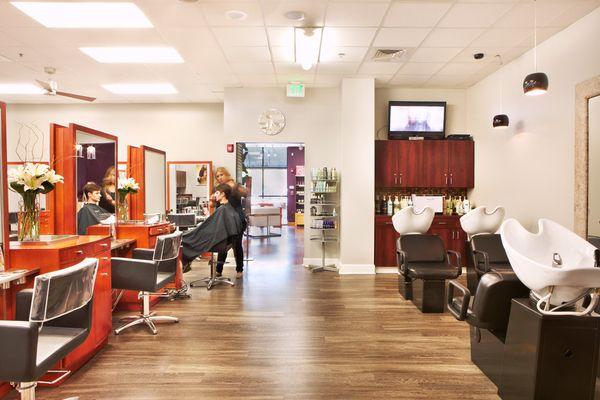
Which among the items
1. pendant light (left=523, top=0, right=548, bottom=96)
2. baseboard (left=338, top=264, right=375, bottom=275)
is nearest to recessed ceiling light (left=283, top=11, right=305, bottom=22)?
pendant light (left=523, top=0, right=548, bottom=96)

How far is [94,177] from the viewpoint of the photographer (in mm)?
3707

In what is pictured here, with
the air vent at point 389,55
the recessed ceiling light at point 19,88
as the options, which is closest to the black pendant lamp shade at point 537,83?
the air vent at point 389,55

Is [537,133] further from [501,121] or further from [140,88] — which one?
[140,88]

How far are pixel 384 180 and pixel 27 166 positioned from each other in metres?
4.55

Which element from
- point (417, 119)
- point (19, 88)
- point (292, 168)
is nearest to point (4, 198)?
point (19, 88)

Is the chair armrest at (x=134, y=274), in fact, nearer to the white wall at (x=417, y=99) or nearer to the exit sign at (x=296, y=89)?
the exit sign at (x=296, y=89)

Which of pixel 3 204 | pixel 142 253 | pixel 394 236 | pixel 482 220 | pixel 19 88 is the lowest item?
pixel 394 236

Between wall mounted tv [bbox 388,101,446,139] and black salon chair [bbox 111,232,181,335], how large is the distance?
3.84m

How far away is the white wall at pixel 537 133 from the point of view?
382 cm

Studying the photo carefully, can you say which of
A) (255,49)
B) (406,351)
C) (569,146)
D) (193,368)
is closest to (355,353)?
(406,351)

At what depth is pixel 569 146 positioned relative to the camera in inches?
153

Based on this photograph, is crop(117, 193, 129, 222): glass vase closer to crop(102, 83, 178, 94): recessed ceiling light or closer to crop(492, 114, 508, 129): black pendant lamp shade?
crop(102, 83, 178, 94): recessed ceiling light

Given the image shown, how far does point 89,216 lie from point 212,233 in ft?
5.09

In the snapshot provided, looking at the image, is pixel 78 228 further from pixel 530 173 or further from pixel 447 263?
pixel 530 173
